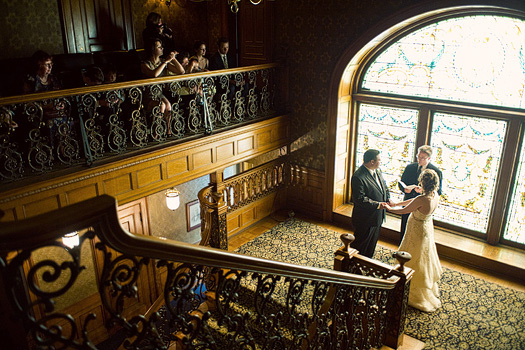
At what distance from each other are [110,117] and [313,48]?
3825 millimetres

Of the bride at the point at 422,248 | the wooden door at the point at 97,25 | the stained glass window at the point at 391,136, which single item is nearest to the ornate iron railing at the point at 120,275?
the bride at the point at 422,248

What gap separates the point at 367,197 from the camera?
5957 mm

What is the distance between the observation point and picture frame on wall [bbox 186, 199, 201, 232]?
32.0 ft

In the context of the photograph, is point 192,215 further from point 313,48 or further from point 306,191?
point 313,48

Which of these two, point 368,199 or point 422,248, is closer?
point 422,248

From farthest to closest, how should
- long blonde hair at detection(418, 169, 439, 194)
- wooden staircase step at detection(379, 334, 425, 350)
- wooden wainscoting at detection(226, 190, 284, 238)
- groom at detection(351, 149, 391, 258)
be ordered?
wooden wainscoting at detection(226, 190, 284, 238) < groom at detection(351, 149, 391, 258) < long blonde hair at detection(418, 169, 439, 194) < wooden staircase step at detection(379, 334, 425, 350)

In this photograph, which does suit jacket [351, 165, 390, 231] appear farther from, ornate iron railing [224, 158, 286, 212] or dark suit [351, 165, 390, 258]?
ornate iron railing [224, 158, 286, 212]

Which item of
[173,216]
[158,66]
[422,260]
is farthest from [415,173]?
[173,216]

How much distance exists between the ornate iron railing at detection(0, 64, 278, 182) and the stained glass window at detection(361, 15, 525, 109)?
2.25m

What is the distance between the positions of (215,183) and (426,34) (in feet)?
13.5

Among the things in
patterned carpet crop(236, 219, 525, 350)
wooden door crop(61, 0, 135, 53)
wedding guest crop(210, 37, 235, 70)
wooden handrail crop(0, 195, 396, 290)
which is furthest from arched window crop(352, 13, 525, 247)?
wooden handrail crop(0, 195, 396, 290)

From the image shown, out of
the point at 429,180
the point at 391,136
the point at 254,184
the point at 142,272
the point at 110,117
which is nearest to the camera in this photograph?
the point at 429,180

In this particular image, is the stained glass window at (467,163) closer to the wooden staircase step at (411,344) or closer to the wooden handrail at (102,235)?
the wooden staircase step at (411,344)

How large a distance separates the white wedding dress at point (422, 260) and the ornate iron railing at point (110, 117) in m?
3.30
